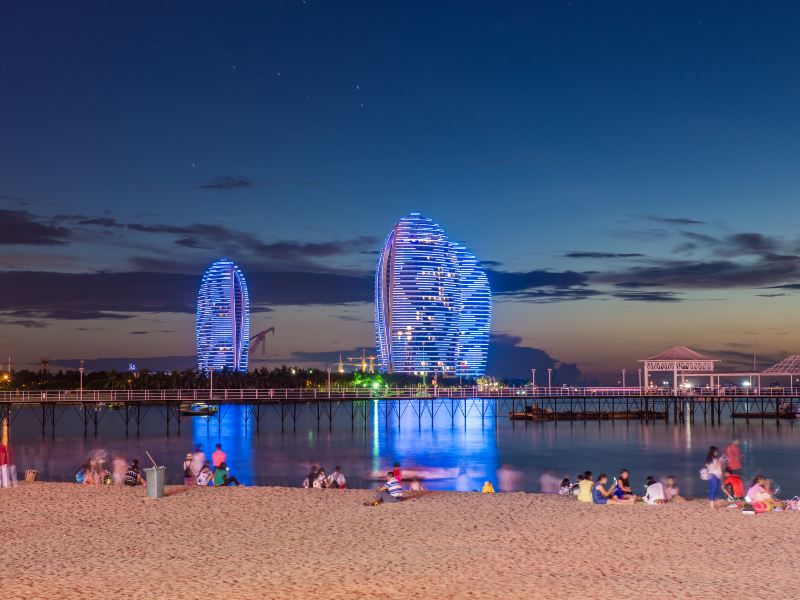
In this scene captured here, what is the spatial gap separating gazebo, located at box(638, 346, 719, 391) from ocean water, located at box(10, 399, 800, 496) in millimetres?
5969

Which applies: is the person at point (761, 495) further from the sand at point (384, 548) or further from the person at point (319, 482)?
the person at point (319, 482)

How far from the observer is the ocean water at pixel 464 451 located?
3609 cm

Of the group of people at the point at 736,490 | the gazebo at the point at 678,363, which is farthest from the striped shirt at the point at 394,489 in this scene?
the gazebo at the point at 678,363

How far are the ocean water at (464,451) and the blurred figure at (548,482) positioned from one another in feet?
1.20

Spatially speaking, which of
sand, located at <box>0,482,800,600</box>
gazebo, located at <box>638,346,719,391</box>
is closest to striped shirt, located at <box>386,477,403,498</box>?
sand, located at <box>0,482,800,600</box>

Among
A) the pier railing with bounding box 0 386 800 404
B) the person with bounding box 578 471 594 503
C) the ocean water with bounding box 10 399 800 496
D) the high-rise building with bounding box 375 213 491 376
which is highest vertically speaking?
the high-rise building with bounding box 375 213 491 376

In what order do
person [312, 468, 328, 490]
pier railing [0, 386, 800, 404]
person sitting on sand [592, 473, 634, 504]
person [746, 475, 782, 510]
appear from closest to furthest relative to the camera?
person [746, 475, 782, 510] < person sitting on sand [592, 473, 634, 504] < person [312, 468, 328, 490] < pier railing [0, 386, 800, 404]

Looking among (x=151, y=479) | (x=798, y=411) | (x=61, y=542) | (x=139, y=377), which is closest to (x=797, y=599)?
(x=61, y=542)

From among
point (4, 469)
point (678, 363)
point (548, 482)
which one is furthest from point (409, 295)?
point (4, 469)

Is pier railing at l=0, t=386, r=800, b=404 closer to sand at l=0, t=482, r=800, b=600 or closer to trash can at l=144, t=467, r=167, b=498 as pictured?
trash can at l=144, t=467, r=167, b=498

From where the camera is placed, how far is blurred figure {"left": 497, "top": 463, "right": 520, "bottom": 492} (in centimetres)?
3212

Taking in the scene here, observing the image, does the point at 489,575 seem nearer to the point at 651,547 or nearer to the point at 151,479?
the point at 651,547

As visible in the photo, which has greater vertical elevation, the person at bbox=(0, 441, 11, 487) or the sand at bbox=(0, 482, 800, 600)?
the person at bbox=(0, 441, 11, 487)

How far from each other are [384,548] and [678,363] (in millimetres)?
69311
